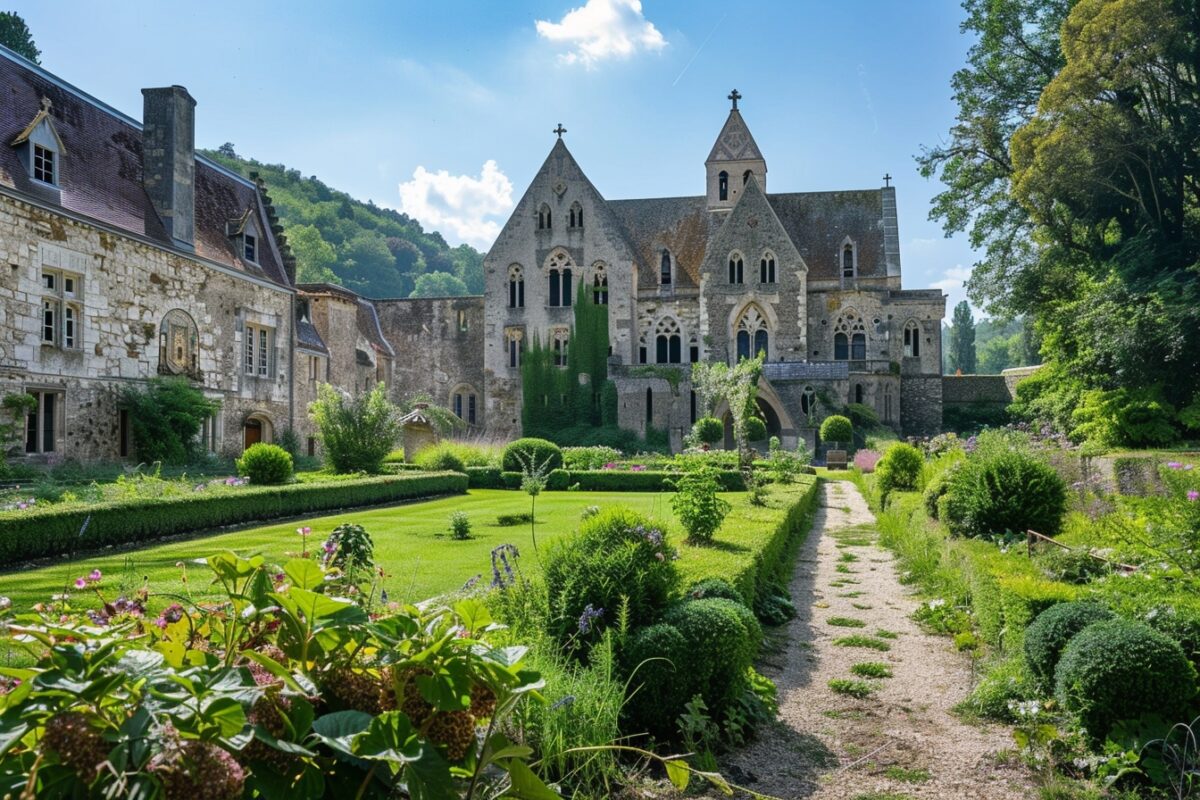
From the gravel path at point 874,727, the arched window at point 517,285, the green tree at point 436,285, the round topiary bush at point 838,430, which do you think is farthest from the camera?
the green tree at point 436,285

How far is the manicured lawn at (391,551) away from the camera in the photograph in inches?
301

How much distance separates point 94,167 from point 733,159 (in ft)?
99.7

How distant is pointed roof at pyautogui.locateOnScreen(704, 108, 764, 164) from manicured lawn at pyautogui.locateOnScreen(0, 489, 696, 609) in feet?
94.7

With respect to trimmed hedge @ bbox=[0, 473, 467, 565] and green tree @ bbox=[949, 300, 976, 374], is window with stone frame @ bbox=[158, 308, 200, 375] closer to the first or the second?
trimmed hedge @ bbox=[0, 473, 467, 565]

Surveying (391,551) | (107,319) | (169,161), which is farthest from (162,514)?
Result: (169,161)

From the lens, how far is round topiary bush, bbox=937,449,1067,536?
937 centimetres

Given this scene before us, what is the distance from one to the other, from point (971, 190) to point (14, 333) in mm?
26941

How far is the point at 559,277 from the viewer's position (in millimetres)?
39625

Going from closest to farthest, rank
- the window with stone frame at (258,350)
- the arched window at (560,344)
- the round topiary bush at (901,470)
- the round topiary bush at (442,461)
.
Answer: the round topiary bush at (901,470) < the round topiary bush at (442,461) < the window with stone frame at (258,350) < the arched window at (560,344)

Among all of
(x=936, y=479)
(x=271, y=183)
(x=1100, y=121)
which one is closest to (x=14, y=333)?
(x=936, y=479)

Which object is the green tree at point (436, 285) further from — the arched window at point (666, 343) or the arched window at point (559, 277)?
the arched window at point (666, 343)

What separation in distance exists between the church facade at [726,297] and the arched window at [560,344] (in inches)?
1.9

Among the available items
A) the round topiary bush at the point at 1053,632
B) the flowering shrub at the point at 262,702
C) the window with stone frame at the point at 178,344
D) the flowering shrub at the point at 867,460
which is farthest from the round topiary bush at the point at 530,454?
the flowering shrub at the point at 262,702

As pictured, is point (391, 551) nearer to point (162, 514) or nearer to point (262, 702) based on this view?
point (162, 514)
